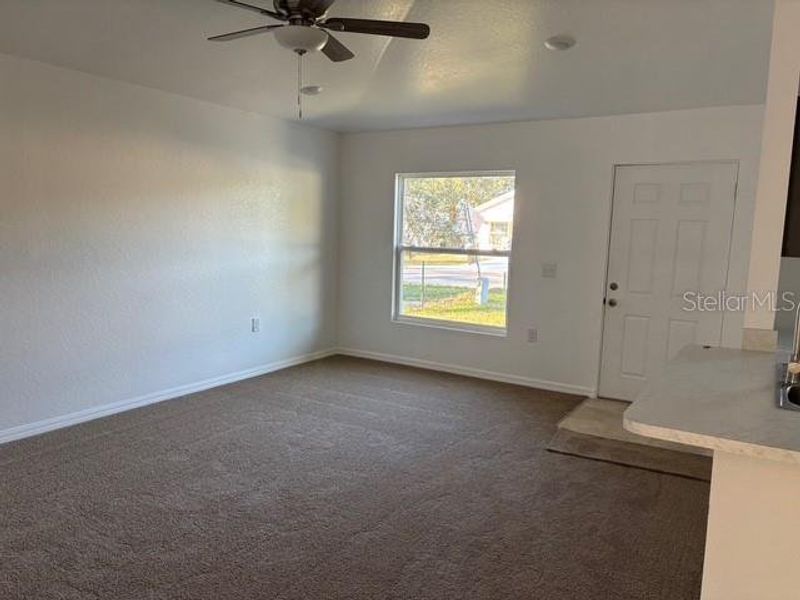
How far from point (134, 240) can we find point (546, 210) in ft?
10.9

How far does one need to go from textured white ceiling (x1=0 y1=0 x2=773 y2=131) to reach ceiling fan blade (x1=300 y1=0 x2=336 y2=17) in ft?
2.01

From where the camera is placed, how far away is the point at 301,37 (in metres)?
2.44

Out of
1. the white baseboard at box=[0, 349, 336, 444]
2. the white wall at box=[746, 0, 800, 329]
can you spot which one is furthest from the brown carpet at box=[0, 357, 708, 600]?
the white wall at box=[746, 0, 800, 329]

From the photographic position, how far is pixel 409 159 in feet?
18.3

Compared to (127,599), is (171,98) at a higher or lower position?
higher

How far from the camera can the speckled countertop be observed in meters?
1.26

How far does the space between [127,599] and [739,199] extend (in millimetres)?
4482

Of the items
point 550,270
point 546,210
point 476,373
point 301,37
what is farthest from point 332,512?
point 546,210

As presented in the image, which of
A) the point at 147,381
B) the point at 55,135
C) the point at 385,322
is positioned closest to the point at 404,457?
the point at 147,381

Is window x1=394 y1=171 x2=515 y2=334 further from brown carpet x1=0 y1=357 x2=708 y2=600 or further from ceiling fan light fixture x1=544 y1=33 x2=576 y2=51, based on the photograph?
ceiling fan light fixture x1=544 y1=33 x2=576 y2=51

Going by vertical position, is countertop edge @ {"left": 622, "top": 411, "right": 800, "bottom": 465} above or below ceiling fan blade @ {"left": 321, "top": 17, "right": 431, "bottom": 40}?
below

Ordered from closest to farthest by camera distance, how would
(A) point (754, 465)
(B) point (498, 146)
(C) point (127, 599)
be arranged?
1. (A) point (754, 465)
2. (C) point (127, 599)
3. (B) point (498, 146)

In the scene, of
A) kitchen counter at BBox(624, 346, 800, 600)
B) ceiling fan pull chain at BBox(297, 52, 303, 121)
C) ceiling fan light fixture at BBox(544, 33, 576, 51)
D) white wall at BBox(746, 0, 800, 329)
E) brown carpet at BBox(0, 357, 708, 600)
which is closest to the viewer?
kitchen counter at BBox(624, 346, 800, 600)

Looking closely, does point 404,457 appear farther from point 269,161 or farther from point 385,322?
point 269,161
